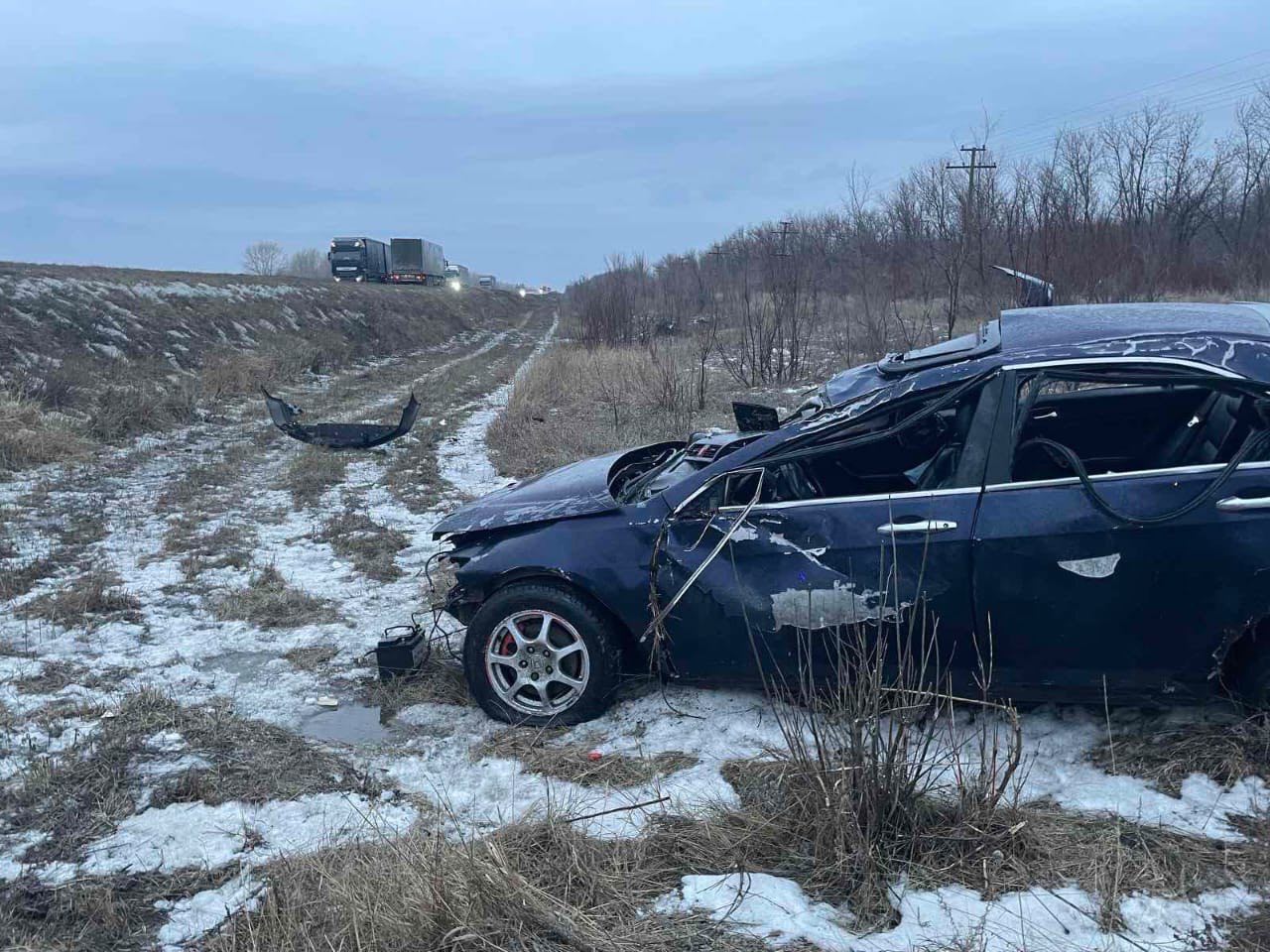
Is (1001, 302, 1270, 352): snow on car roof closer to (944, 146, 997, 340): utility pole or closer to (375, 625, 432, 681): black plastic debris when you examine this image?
(375, 625, 432, 681): black plastic debris

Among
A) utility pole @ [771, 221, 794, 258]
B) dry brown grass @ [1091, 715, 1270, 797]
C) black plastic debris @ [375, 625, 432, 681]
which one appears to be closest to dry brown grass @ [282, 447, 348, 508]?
black plastic debris @ [375, 625, 432, 681]

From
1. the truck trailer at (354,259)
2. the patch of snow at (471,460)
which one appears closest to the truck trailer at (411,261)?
the truck trailer at (354,259)

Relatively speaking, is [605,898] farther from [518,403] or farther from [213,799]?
[518,403]

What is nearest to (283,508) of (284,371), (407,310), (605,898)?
(605,898)

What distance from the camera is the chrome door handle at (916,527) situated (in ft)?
12.2

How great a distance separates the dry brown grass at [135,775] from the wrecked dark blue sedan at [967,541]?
88 cm

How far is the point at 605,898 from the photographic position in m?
2.92

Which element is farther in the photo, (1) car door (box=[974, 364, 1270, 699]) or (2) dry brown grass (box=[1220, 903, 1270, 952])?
(1) car door (box=[974, 364, 1270, 699])

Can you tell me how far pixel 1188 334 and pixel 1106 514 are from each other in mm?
872

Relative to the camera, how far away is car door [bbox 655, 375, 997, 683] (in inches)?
147

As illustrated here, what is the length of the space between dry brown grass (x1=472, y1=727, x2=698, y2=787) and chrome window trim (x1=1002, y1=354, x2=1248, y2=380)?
2143 mm

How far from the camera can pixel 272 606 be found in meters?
6.18

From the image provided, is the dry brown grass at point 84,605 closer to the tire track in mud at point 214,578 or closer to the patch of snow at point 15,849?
the tire track in mud at point 214,578

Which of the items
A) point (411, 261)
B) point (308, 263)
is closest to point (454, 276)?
point (411, 261)
